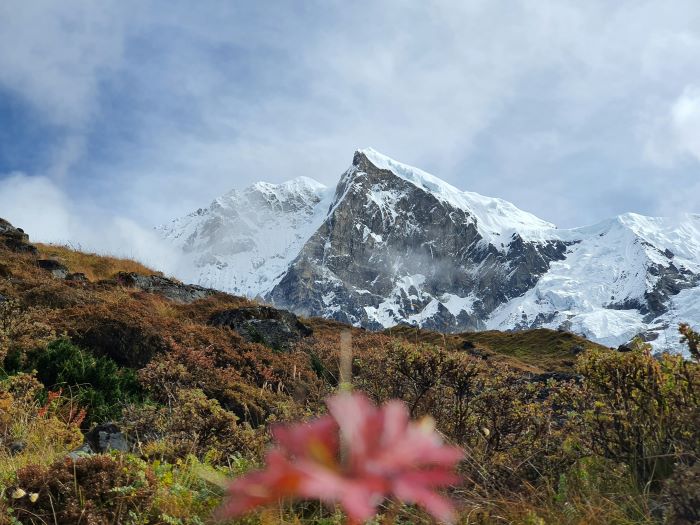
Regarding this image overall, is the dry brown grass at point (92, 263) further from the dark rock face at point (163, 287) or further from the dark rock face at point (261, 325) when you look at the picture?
the dark rock face at point (261, 325)

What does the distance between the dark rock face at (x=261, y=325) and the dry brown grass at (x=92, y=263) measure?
678cm

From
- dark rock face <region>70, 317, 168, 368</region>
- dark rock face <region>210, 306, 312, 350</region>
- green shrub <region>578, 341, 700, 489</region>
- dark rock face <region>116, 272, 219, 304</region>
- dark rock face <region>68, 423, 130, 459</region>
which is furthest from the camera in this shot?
dark rock face <region>116, 272, 219, 304</region>

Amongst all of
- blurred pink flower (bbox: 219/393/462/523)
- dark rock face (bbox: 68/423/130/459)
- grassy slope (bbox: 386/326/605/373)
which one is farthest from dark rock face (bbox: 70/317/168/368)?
grassy slope (bbox: 386/326/605/373)

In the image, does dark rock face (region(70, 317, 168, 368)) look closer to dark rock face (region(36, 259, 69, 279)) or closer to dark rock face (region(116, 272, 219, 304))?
dark rock face (region(116, 272, 219, 304))

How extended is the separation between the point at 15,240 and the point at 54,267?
12.3 ft

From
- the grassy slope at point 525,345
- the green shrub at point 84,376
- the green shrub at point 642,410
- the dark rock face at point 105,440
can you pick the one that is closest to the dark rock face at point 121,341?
the green shrub at point 84,376

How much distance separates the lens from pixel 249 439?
4.48 meters

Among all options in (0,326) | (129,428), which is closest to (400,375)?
(129,428)

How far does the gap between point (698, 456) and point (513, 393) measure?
1972 mm


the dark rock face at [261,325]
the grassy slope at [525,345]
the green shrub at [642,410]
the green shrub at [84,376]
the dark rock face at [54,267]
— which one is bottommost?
the green shrub at [84,376]

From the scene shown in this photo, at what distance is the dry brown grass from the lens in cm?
1852

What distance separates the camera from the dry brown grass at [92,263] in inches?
729

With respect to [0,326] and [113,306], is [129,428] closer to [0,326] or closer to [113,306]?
[0,326]

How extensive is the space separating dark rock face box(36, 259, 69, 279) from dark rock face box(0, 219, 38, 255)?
7.13 feet
